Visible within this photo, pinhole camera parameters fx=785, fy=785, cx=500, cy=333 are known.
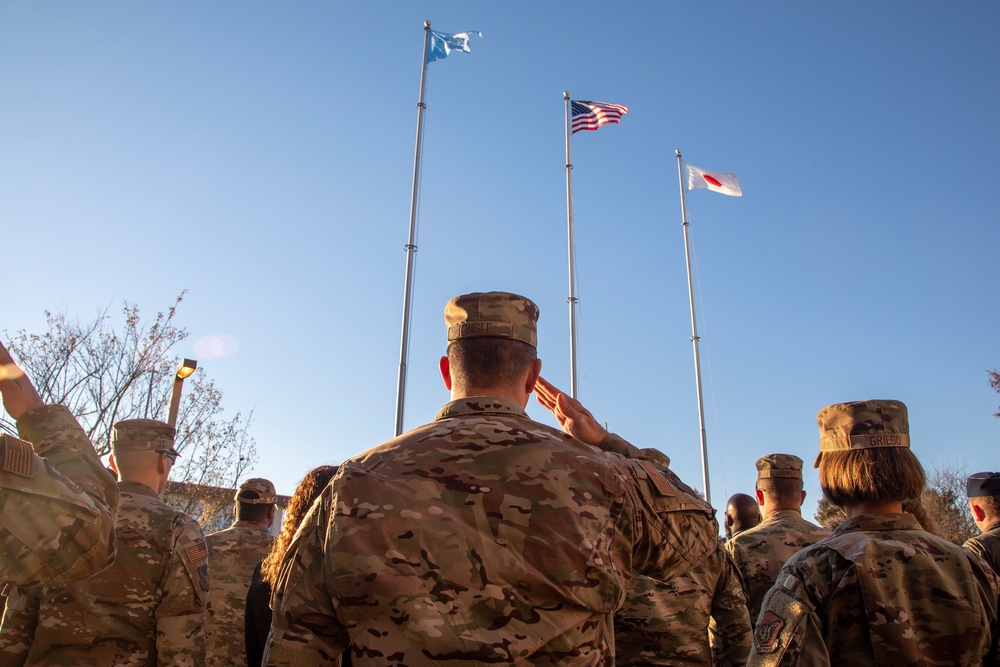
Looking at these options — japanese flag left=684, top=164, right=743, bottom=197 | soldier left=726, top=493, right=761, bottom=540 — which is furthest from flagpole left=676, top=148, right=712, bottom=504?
soldier left=726, top=493, right=761, bottom=540

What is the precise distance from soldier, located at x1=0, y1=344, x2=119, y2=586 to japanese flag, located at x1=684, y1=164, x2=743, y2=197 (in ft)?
72.9

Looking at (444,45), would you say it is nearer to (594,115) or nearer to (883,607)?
(594,115)

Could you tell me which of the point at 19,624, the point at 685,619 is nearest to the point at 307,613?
the point at 685,619

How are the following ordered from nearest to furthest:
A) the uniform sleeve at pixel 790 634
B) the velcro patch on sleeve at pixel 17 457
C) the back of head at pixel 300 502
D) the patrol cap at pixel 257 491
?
1. the velcro patch on sleeve at pixel 17 457
2. the uniform sleeve at pixel 790 634
3. the back of head at pixel 300 502
4. the patrol cap at pixel 257 491

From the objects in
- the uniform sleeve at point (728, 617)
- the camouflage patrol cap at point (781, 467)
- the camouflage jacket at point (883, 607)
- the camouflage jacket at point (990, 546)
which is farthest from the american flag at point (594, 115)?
the camouflage jacket at point (883, 607)

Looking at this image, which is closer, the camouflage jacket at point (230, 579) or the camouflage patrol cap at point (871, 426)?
the camouflage patrol cap at point (871, 426)

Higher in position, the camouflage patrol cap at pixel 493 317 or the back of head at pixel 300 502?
the camouflage patrol cap at pixel 493 317

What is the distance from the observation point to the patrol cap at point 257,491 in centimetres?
736

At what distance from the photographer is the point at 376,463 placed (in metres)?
2.59

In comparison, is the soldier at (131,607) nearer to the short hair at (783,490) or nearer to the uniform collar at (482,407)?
the uniform collar at (482,407)

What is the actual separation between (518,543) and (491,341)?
2.49ft

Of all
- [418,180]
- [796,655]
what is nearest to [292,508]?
[796,655]

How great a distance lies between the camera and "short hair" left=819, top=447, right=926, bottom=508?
323 centimetres

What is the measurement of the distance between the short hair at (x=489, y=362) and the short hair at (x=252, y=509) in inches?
204
